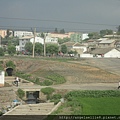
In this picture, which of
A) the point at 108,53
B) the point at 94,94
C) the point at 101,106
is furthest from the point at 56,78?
the point at 108,53

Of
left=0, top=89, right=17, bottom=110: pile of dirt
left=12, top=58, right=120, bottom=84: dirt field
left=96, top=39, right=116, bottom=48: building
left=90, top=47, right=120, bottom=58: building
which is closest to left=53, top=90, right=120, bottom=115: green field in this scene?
left=0, top=89, right=17, bottom=110: pile of dirt

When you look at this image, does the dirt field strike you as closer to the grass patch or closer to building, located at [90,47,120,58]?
the grass patch

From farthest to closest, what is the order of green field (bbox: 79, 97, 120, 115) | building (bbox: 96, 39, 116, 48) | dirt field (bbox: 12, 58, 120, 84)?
building (bbox: 96, 39, 116, 48)
dirt field (bbox: 12, 58, 120, 84)
green field (bbox: 79, 97, 120, 115)

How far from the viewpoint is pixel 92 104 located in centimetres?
2450

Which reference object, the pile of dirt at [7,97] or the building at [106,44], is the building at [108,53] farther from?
the pile of dirt at [7,97]

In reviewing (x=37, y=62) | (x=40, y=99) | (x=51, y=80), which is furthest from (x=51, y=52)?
(x=40, y=99)

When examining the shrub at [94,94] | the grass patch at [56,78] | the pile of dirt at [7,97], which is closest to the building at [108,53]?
the grass patch at [56,78]

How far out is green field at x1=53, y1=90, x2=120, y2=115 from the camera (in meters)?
21.3

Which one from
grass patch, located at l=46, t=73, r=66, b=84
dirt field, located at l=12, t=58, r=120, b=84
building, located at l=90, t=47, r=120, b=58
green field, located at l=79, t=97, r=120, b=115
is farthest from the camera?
building, located at l=90, t=47, r=120, b=58

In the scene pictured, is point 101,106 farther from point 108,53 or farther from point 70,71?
point 108,53

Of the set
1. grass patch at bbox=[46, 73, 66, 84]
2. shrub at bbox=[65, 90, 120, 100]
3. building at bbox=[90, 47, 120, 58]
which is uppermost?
building at bbox=[90, 47, 120, 58]

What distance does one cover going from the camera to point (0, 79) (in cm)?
3416

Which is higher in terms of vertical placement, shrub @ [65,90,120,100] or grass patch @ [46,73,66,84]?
grass patch @ [46,73,66,84]

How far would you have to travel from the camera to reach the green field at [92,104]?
21325mm
